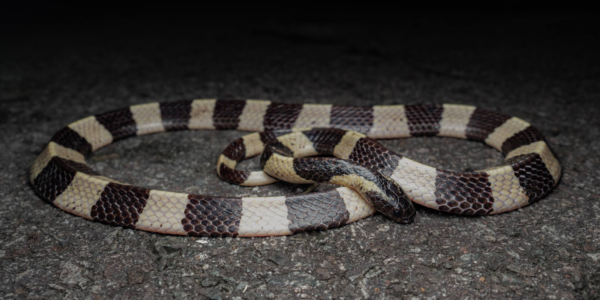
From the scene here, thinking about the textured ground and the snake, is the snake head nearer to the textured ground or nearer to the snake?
the snake

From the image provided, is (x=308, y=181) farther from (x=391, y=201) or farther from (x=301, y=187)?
(x=391, y=201)

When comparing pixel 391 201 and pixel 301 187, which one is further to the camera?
pixel 301 187

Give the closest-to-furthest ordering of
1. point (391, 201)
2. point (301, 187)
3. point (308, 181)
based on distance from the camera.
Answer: point (391, 201)
point (308, 181)
point (301, 187)

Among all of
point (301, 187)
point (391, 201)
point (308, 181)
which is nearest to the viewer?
point (391, 201)

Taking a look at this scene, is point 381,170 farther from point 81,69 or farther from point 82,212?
point 81,69

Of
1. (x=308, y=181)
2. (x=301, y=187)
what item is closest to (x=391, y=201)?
(x=308, y=181)

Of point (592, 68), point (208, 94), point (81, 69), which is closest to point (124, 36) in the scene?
point (81, 69)
